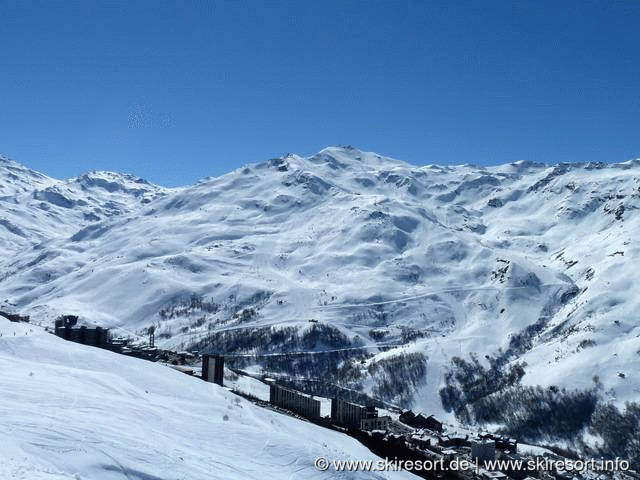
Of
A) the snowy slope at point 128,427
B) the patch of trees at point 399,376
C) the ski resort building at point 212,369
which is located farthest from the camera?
the patch of trees at point 399,376

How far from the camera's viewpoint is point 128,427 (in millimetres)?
24344

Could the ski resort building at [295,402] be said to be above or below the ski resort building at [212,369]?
below

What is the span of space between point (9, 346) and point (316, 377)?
368 feet

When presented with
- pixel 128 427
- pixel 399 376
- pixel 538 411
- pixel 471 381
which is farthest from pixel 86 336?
pixel 471 381

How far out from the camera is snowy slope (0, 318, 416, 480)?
19.8m

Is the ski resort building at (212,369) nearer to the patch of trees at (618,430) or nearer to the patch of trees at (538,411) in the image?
the patch of trees at (618,430)

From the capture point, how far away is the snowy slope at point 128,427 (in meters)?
19.8

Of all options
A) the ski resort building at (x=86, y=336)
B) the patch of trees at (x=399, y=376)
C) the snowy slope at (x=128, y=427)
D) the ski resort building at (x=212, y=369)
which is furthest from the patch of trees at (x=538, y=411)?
the snowy slope at (x=128, y=427)

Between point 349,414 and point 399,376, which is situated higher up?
point 399,376

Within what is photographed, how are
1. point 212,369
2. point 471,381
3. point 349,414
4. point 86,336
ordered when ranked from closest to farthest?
point 349,414 → point 212,369 → point 86,336 → point 471,381

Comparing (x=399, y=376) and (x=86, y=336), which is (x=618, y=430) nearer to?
(x=399, y=376)

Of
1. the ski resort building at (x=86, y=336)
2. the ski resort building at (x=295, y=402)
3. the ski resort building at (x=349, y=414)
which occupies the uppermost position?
the ski resort building at (x=86, y=336)

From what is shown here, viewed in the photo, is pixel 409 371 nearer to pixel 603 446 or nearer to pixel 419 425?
pixel 603 446

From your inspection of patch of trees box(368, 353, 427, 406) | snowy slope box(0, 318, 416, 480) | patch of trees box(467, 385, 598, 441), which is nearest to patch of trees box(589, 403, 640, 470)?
patch of trees box(467, 385, 598, 441)
